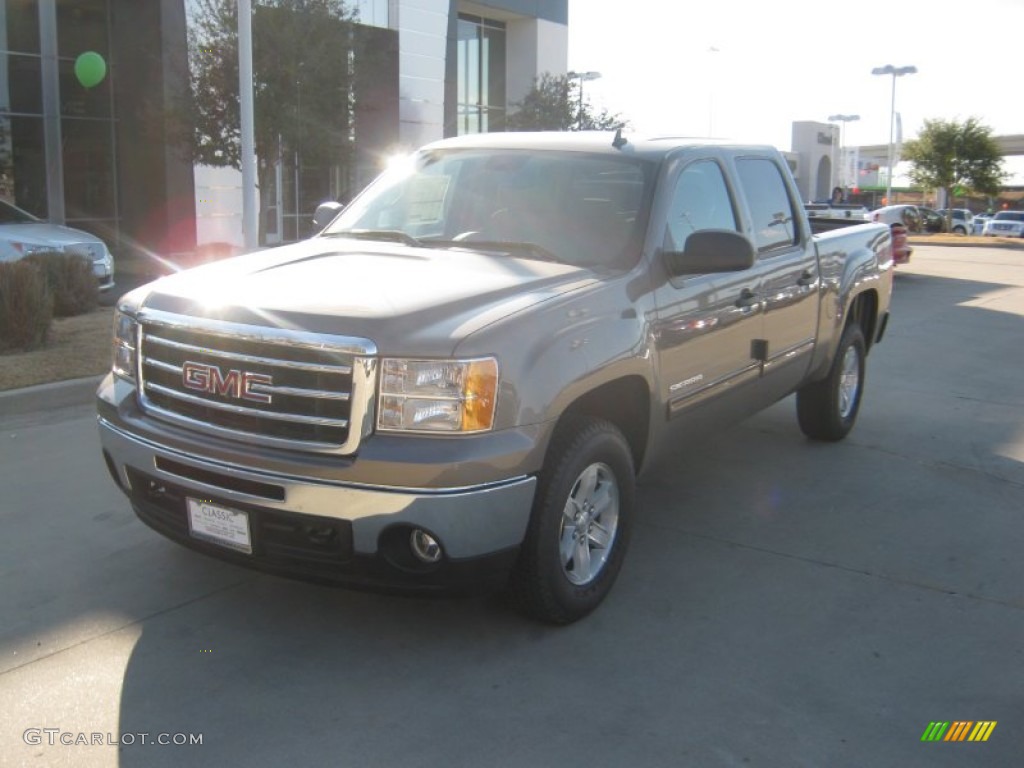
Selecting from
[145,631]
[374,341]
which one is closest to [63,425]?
[145,631]

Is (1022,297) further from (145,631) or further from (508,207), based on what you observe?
(145,631)

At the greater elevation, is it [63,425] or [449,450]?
[449,450]

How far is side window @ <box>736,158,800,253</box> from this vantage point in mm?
5551

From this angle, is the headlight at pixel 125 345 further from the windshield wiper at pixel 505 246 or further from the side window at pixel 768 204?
the side window at pixel 768 204

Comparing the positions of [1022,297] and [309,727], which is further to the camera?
[1022,297]

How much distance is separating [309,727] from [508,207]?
2.58 m

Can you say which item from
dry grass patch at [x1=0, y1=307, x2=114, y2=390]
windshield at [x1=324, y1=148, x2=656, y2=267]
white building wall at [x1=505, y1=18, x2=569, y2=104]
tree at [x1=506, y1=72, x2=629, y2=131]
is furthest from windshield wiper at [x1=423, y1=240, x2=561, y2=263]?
white building wall at [x1=505, y1=18, x2=569, y2=104]

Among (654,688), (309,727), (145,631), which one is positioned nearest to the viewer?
(309,727)

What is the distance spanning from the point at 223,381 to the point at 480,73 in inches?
1241

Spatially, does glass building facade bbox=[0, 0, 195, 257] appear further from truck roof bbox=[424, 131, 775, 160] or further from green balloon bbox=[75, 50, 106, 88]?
truck roof bbox=[424, 131, 775, 160]

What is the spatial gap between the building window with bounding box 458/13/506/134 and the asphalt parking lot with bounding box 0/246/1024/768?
28.4 meters

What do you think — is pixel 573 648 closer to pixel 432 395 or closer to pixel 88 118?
pixel 432 395

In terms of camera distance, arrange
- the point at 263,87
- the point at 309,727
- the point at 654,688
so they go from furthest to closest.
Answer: the point at 263,87, the point at 654,688, the point at 309,727

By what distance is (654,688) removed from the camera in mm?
3605
